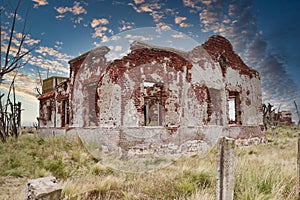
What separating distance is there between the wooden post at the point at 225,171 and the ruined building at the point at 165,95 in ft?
20.6

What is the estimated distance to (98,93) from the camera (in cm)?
1064

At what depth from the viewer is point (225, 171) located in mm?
3426

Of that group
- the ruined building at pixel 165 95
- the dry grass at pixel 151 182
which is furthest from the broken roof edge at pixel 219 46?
the dry grass at pixel 151 182

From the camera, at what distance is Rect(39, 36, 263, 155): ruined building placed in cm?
983

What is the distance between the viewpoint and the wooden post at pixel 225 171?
3418 millimetres

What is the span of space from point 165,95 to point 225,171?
24.3 ft

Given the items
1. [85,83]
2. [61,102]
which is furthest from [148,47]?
[61,102]

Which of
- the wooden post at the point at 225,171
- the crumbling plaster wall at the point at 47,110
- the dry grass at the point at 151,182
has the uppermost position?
the crumbling plaster wall at the point at 47,110

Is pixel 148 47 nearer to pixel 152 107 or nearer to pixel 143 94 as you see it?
pixel 143 94

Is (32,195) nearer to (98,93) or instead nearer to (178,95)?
(98,93)

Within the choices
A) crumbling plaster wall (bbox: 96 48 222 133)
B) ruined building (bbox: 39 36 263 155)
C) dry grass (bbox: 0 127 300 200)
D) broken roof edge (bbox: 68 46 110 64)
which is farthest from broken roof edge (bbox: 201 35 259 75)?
dry grass (bbox: 0 127 300 200)

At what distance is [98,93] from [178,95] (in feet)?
11.4

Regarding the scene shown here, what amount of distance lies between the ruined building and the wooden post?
6.29 metres

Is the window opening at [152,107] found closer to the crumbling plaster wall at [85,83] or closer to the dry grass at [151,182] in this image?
the crumbling plaster wall at [85,83]
